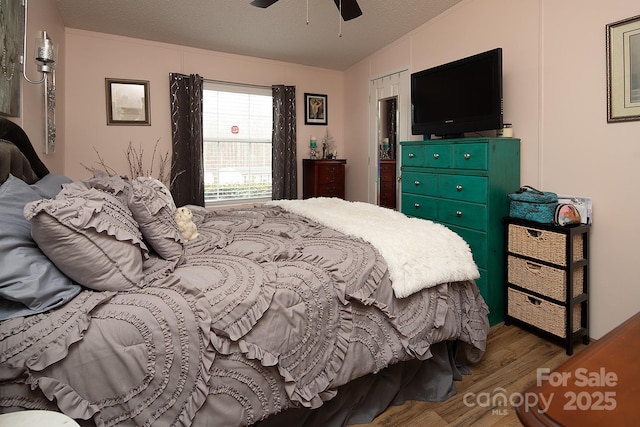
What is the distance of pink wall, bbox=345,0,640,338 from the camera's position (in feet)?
7.25

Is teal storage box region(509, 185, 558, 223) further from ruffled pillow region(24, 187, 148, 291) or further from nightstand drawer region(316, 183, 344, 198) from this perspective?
nightstand drawer region(316, 183, 344, 198)

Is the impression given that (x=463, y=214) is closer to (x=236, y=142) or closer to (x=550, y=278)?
(x=550, y=278)

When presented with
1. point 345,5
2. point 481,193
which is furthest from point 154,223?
point 481,193

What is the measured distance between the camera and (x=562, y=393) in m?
0.53

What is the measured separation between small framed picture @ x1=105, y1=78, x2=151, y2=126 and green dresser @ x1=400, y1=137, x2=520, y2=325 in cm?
322

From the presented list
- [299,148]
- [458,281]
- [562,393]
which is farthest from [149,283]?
[299,148]

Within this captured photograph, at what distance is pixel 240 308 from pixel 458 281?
115 centimetres

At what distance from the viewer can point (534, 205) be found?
2.45 metres

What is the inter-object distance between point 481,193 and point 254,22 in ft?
9.03

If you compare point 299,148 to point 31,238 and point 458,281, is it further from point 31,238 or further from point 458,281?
point 31,238

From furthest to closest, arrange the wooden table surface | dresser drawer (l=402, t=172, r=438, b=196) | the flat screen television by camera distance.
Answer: dresser drawer (l=402, t=172, r=438, b=196) < the flat screen television < the wooden table surface

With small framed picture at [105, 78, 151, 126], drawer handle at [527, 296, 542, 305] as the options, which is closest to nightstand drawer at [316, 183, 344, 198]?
small framed picture at [105, 78, 151, 126]

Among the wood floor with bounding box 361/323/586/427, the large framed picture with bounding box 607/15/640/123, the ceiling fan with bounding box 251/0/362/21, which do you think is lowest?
the wood floor with bounding box 361/323/586/427

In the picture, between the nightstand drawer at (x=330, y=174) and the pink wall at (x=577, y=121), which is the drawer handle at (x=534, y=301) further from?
the nightstand drawer at (x=330, y=174)
